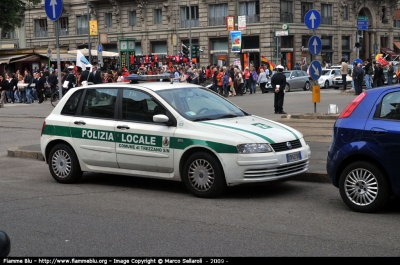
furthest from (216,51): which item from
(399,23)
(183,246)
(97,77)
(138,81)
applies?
(183,246)

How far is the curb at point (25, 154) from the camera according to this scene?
13831 millimetres

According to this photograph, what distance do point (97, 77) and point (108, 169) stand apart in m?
19.2

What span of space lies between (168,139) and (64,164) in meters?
2.12

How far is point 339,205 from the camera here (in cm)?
884

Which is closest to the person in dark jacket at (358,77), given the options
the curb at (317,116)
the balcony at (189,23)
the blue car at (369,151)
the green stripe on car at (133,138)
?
the curb at (317,116)

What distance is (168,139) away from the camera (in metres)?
9.76

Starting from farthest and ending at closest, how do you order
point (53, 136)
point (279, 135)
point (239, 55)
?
point (239, 55)
point (53, 136)
point (279, 135)

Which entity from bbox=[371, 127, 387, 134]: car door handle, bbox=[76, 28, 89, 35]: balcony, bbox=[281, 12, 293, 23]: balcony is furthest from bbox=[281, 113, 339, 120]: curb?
bbox=[76, 28, 89, 35]: balcony

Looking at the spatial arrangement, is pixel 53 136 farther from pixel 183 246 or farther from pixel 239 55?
pixel 239 55

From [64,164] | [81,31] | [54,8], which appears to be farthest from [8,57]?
[64,164]

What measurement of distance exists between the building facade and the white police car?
142 feet

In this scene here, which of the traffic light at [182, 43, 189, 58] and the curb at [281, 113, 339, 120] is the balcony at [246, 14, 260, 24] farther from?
the curb at [281, 113, 339, 120]

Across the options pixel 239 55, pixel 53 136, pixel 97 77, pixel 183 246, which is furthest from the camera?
pixel 239 55

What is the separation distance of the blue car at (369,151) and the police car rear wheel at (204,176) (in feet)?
5.05
